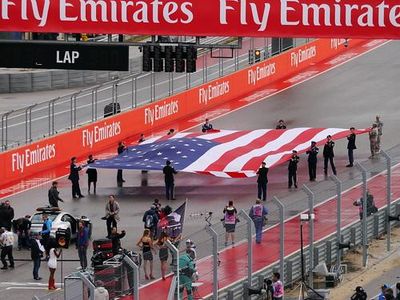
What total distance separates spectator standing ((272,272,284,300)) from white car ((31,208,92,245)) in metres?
6.92

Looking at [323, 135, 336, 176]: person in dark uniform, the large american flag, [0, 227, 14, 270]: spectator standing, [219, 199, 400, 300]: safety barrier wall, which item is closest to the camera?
[219, 199, 400, 300]: safety barrier wall

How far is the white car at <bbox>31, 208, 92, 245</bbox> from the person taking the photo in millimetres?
41469

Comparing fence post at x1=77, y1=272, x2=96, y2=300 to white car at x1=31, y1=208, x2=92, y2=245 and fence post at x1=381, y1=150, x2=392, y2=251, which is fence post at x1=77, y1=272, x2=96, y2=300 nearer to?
white car at x1=31, y1=208, x2=92, y2=245

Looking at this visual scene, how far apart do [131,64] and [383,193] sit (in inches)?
1157

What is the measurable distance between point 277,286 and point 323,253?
401 centimetres

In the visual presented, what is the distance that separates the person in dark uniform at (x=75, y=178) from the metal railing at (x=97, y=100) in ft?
11.0

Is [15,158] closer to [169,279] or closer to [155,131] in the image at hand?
[155,131]

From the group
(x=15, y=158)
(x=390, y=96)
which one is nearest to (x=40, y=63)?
(x=15, y=158)

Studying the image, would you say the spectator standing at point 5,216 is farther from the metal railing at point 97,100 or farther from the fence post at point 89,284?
the fence post at point 89,284

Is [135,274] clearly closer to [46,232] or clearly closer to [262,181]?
[46,232]

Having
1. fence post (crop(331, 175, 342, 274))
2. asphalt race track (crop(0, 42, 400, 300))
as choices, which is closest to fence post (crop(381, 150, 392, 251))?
fence post (crop(331, 175, 342, 274))

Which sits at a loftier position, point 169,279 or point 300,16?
point 300,16

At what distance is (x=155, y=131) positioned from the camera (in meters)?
58.0

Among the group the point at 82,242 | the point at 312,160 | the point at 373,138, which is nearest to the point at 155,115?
the point at 373,138
